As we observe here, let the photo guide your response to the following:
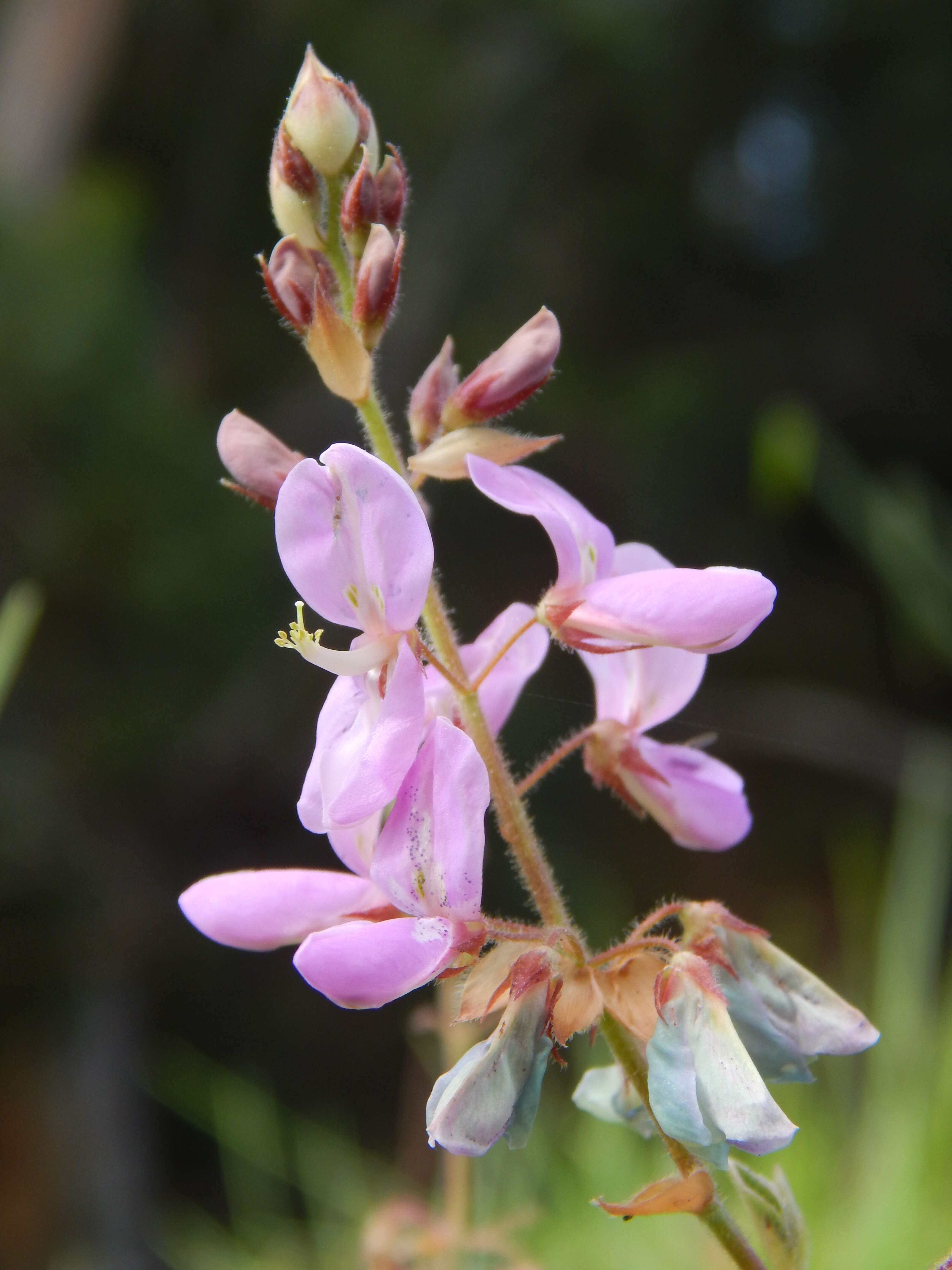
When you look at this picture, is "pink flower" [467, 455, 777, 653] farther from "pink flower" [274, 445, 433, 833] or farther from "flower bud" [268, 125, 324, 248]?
"flower bud" [268, 125, 324, 248]

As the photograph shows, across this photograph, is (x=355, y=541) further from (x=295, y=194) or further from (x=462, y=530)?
(x=462, y=530)

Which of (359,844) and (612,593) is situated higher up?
(612,593)

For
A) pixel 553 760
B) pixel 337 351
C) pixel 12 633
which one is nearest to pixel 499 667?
pixel 553 760

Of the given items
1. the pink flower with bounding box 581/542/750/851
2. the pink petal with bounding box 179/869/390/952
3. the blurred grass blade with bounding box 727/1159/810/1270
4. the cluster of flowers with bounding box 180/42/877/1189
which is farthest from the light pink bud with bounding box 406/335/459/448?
the blurred grass blade with bounding box 727/1159/810/1270

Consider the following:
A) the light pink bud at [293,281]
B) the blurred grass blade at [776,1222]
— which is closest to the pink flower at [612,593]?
the light pink bud at [293,281]

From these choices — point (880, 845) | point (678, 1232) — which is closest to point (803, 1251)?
point (678, 1232)
